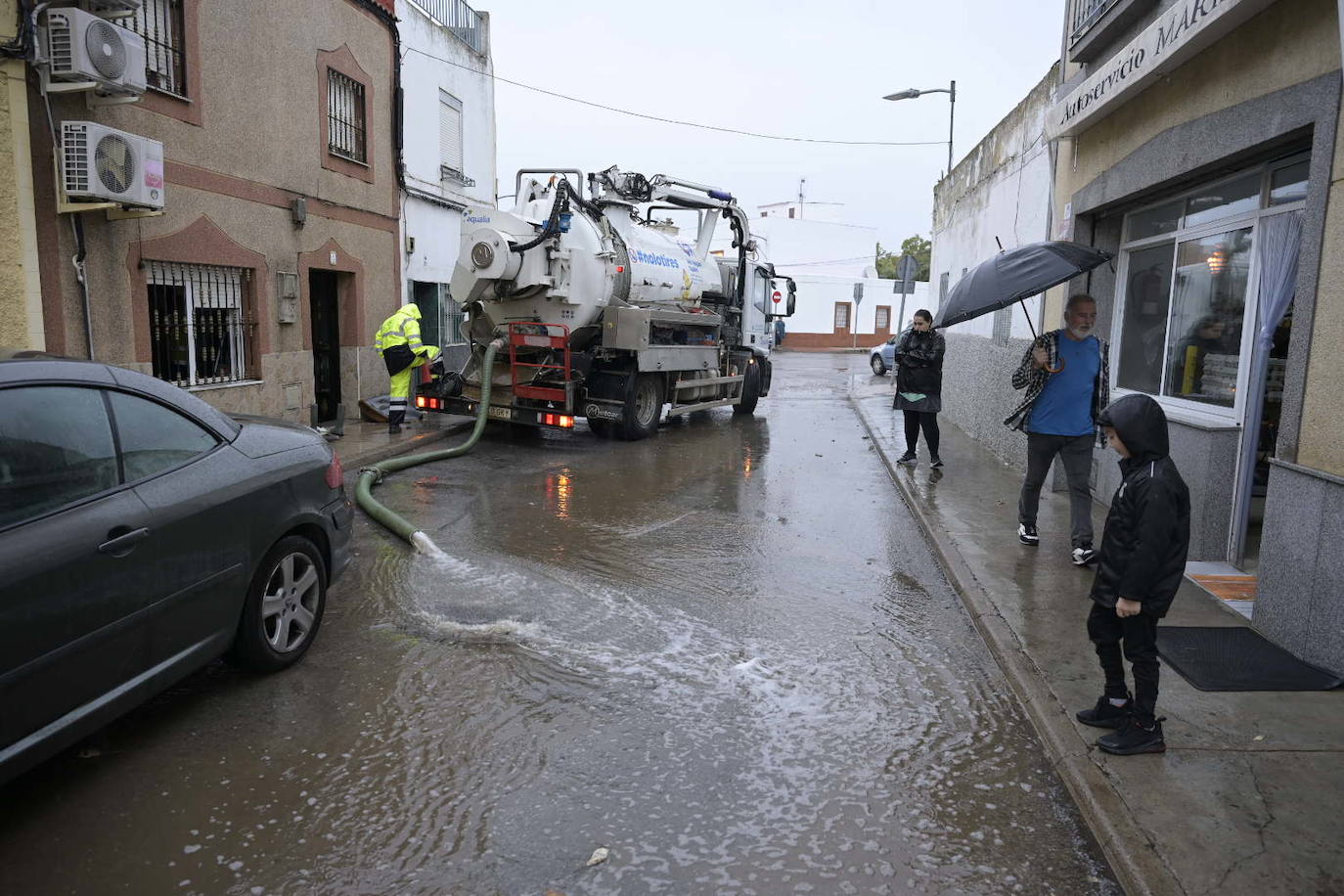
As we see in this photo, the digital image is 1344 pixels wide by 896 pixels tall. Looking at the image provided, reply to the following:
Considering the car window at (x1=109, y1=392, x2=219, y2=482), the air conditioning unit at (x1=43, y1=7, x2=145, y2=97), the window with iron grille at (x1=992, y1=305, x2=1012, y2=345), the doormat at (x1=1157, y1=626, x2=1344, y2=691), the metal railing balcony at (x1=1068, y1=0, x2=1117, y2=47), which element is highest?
the metal railing balcony at (x1=1068, y1=0, x2=1117, y2=47)

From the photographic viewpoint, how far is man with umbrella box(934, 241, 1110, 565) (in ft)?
21.0

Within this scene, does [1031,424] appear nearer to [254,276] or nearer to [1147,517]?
[1147,517]

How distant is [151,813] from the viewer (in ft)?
10.5

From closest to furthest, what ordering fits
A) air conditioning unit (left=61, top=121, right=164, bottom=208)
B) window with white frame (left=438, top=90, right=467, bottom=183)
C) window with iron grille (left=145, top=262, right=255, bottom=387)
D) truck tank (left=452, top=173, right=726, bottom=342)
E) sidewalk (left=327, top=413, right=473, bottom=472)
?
air conditioning unit (left=61, top=121, right=164, bottom=208) < window with iron grille (left=145, top=262, right=255, bottom=387) < sidewalk (left=327, top=413, right=473, bottom=472) < truck tank (left=452, top=173, right=726, bottom=342) < window with white frame (left=438, top=90, right=467, bottom=183)

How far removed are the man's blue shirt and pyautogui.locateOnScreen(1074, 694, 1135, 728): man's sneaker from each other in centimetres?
303

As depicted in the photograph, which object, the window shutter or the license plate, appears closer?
the license plate

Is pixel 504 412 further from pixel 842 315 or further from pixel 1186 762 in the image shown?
pixel 842 315

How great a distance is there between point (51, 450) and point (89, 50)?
19.4 feet

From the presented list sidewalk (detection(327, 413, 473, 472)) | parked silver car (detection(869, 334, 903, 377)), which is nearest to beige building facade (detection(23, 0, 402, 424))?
sidewalk (detection(327, 413, 473, 472))

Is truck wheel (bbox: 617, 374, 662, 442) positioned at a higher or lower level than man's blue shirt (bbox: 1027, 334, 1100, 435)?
lower

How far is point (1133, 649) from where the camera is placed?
3.64 meters

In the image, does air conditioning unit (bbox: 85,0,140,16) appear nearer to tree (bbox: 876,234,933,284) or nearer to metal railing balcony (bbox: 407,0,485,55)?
metal railing balcony (bbox: 407,0,485,55)

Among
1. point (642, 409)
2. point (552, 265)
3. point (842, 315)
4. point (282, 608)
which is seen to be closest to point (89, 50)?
point (552, 265)

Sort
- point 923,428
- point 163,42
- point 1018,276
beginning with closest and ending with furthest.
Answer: point 1018,276
point 163,42
point 923,428
